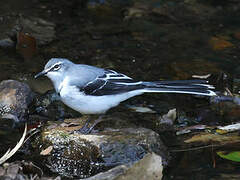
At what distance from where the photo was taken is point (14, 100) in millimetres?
7074

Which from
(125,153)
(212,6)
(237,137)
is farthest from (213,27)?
(125,153)

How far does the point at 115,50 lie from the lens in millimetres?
9375

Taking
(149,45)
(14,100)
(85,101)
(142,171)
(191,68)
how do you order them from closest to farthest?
(142,171) < (85,101) < (14,100) < (191,68) < (149,45)

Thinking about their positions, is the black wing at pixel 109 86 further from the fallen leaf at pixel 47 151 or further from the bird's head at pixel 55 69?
the fallen leaf at pixel 47 151

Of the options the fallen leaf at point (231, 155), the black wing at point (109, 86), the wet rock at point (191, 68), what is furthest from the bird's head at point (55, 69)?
the wet rock at point (191, 68)

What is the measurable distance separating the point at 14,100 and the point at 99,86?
51.8 inches

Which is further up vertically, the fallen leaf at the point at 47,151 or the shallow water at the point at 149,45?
the fallen leaf at the point at 47,151

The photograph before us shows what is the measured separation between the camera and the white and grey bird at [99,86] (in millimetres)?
6473

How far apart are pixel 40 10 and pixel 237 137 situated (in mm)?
5919

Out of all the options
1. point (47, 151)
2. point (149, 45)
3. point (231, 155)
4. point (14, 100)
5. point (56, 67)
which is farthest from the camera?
point (149, 45)

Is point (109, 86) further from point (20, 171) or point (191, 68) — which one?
point (191, 68)

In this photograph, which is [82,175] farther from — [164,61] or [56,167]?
[164,61]

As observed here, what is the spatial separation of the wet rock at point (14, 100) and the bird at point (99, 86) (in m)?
0.71

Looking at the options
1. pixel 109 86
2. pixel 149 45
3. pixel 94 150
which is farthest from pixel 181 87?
pixel 149 45
